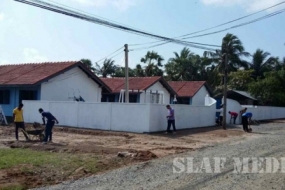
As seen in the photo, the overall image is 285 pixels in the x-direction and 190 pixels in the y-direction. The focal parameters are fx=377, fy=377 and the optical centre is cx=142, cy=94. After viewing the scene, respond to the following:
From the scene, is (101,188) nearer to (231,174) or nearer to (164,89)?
(231,174)

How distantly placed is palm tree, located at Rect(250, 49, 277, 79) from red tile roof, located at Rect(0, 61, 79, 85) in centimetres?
3584

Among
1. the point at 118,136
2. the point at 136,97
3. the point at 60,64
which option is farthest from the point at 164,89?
the point at 118,136

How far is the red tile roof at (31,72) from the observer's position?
27.4m

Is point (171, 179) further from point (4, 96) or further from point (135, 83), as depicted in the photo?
point (135, 83)

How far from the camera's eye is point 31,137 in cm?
1717

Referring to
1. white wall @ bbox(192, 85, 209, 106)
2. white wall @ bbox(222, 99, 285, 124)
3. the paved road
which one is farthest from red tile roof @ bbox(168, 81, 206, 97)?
the paved road

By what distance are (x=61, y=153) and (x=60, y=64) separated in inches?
702

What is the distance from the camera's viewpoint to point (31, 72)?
29562mm

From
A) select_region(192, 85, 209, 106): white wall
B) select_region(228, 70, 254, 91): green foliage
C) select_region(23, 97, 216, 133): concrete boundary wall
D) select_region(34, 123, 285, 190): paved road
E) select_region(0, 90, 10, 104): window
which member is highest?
select_region(228, 70, 254, 91): green foliage

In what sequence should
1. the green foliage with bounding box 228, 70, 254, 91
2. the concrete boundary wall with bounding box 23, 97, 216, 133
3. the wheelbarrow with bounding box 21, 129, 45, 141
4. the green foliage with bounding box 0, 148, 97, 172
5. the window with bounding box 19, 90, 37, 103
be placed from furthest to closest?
the green foliage with bounding box 228, 70, 254, 91 → the window with bounding box 19, 90, 37, 103 → the concrete boundary wall with bounding box 23, 97, 216, 133 → the wheelbarrow with bounding box 21, 129, 45, 141 → the green foliage with bounding box 0, 148, 97, 172

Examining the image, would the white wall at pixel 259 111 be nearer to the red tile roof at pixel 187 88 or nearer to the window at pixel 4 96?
the red tile roof at pixel 187 88

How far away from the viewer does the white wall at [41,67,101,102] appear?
28.0 metres

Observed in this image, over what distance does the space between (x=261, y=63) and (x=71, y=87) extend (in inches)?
1458

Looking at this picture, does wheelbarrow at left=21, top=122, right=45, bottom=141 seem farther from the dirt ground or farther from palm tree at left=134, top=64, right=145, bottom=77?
palm tree at left=134, top=64, right=145, bottom=77
